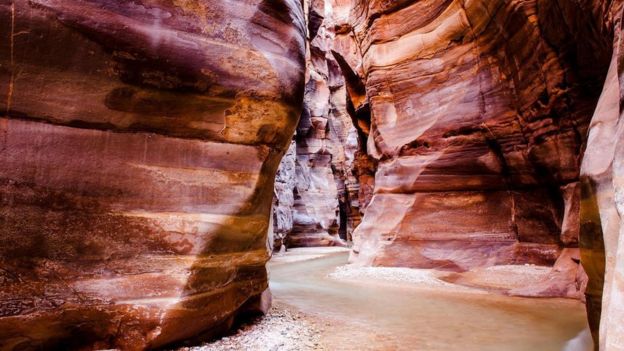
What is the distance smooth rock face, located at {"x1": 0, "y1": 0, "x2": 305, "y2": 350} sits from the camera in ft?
10.9

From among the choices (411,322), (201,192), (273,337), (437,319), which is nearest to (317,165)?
(437,319)

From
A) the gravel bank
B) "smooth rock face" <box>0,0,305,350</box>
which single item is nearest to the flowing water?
the gravel bank

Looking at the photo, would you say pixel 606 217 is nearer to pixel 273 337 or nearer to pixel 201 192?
pixel 273 337

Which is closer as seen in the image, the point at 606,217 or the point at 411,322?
the point at 606,217

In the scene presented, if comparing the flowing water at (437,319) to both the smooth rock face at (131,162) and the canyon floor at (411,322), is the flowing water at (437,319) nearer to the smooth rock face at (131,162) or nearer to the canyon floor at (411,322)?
the canyon floor at (411,322)

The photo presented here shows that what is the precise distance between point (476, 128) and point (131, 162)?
9165mm

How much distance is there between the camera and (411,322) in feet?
17.5

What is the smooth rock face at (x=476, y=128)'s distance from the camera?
26.6 feet

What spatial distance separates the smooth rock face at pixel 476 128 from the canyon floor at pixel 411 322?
162 centimetres

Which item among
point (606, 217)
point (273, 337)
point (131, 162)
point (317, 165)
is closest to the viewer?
point (606, 217)

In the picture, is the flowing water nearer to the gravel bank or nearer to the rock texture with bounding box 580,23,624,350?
the gravel bank

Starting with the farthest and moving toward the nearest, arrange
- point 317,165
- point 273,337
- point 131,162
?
point 317,165
point 273,337
point 131,162

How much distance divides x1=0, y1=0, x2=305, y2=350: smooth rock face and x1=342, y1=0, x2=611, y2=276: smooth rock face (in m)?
6.49

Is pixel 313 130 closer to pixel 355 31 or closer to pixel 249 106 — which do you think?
pixel 355 31
